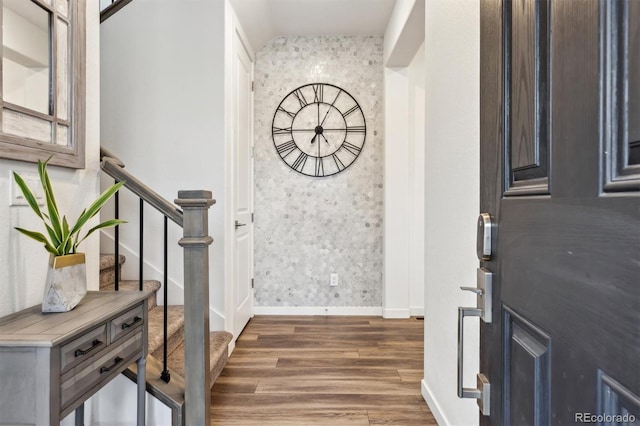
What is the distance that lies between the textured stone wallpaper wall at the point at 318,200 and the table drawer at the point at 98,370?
238 centimetres

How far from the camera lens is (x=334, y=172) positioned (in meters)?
3.87

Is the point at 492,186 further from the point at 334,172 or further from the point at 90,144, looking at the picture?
the point at 334,172

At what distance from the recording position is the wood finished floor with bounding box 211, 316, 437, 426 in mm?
2053

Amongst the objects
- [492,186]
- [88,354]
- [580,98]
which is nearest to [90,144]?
[88,354]

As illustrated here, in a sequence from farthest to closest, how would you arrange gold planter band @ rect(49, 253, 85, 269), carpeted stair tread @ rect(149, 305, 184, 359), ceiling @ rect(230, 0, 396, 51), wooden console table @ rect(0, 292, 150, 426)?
ceiling @ rect(230, 0, 396, 51), carpeted stair tread @ rect(149, 305, 184, 359), gold planter band @ rect(49, 253, 85, 269), wooden console table @ rect(0, 292, 150, 426)

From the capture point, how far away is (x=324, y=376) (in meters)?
2.50

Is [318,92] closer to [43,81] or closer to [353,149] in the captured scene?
[353,149]

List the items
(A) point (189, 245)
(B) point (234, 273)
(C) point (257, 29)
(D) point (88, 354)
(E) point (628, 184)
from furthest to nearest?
(C) point (257, 29) → (B) point (234, 273) → (A) point (189, 245) → (D) point (88, 354) → (E) point (628, 184)

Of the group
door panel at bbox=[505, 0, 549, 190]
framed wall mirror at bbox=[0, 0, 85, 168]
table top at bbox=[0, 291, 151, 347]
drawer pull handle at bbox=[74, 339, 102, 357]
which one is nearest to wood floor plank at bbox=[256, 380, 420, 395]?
table top at bbox=[0, 291, 151, 347]

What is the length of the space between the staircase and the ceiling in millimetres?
2135

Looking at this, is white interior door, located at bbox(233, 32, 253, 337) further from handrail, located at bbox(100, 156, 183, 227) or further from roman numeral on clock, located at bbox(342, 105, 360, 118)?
handrail, located at bbox(100, 156, 183, 227)

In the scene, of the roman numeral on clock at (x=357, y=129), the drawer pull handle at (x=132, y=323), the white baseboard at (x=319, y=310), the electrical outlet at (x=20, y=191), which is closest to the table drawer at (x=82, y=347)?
the drawer pull handle at (x=132, y=323)

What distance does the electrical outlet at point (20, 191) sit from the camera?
130cm

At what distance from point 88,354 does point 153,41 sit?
7.78ft
